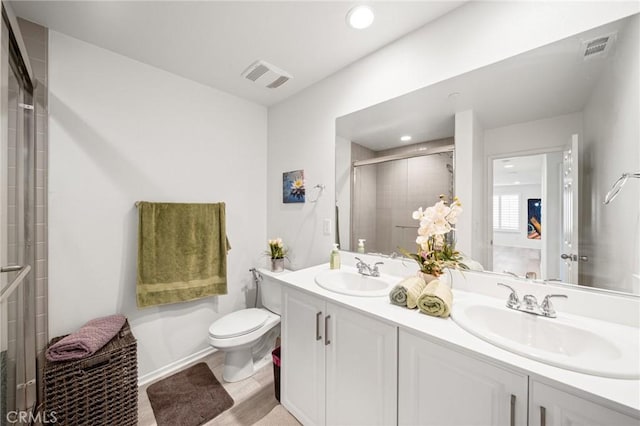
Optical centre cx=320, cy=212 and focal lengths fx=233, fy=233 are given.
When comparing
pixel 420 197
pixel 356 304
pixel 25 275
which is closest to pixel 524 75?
pixel 420 197

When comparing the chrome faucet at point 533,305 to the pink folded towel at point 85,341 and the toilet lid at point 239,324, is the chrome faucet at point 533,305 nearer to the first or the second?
the toilet lid at point 239,324

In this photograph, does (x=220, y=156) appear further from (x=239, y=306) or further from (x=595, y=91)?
(x=595, y=91)

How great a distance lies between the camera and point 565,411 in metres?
0.61

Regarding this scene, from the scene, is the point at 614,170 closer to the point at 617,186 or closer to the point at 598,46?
the point at 617,186

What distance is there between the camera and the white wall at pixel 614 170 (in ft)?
2.82

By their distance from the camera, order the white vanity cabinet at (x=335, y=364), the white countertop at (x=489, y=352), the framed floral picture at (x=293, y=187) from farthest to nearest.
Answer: the framed floral picture at (x=293, y=187) → the white vanity cabinet at (x=335, y=364) → the white countertop at (x=489, y=352)

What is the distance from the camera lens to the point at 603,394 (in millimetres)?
556

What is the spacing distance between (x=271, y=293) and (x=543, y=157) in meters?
1.98

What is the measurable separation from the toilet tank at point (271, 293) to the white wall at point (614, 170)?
1.82m

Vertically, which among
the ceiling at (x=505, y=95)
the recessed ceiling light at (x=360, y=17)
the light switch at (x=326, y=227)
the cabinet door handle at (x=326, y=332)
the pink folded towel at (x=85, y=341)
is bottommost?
the pink folded towel at (x=85, y=341)

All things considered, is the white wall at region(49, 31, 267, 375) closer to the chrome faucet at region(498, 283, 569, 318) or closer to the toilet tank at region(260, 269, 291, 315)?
the toilet tank at region(260, 269, 291, 315)

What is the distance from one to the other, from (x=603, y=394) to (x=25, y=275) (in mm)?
2247

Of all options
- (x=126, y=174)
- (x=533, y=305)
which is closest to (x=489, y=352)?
(x=533, y=305)

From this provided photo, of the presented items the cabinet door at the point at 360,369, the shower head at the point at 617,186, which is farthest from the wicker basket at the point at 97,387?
the shower head at the point at 617,186
